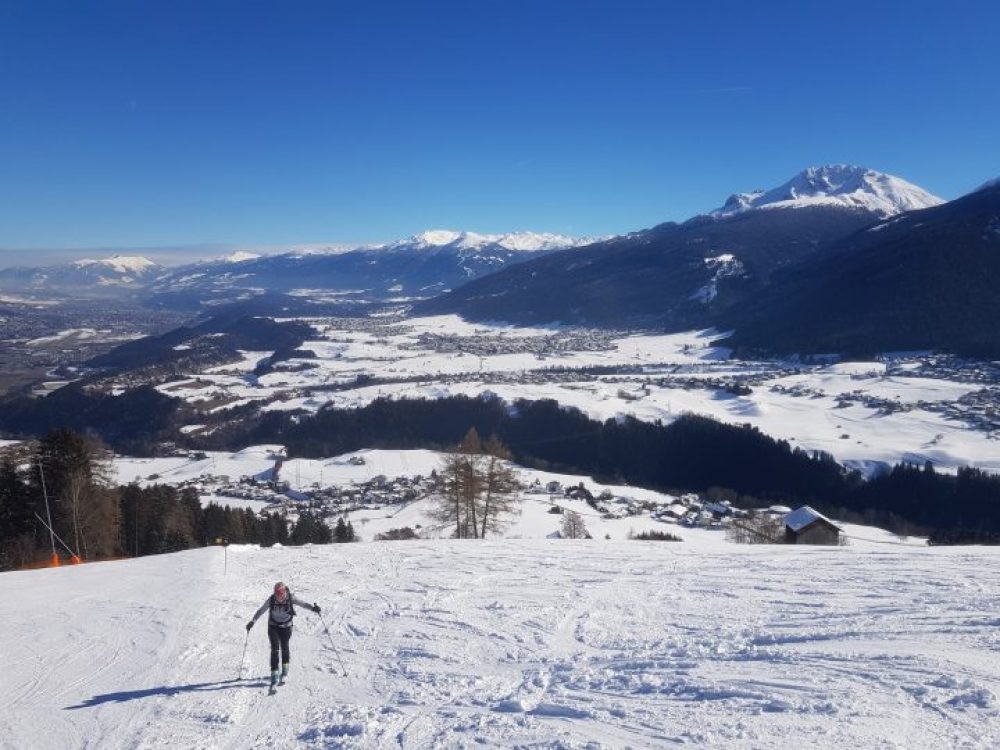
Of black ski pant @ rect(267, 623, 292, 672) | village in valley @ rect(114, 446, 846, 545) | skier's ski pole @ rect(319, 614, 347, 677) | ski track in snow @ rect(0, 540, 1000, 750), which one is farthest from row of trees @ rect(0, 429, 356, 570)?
black ski pant @ rect(267, 623, 292, 672)

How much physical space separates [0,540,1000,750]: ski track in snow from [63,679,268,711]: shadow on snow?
0.05 m

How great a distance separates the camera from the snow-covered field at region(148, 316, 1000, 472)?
7488 centimetres

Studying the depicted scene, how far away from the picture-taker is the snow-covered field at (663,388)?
7488 cm

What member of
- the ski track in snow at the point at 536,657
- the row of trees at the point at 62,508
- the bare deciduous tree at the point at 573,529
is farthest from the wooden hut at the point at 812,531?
the row of trees at the point at 62,508

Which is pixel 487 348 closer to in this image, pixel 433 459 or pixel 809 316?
pixel 809 316

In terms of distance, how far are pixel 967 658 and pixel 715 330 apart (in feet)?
654

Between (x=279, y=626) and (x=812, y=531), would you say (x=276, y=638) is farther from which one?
(x=812, y=531)

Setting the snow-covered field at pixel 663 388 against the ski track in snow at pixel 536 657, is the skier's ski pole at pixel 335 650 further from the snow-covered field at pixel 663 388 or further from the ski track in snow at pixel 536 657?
the snow-covered field at pixel 663 388

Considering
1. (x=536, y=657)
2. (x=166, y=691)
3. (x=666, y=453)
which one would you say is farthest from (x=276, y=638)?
(x=666, y=453)

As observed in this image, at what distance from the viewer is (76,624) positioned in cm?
1311

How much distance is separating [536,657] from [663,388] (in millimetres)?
104579

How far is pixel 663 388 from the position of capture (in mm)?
111125

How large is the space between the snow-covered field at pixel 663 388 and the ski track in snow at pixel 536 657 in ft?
204

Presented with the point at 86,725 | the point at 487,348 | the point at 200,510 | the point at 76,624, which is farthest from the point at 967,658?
the point at 487,348
